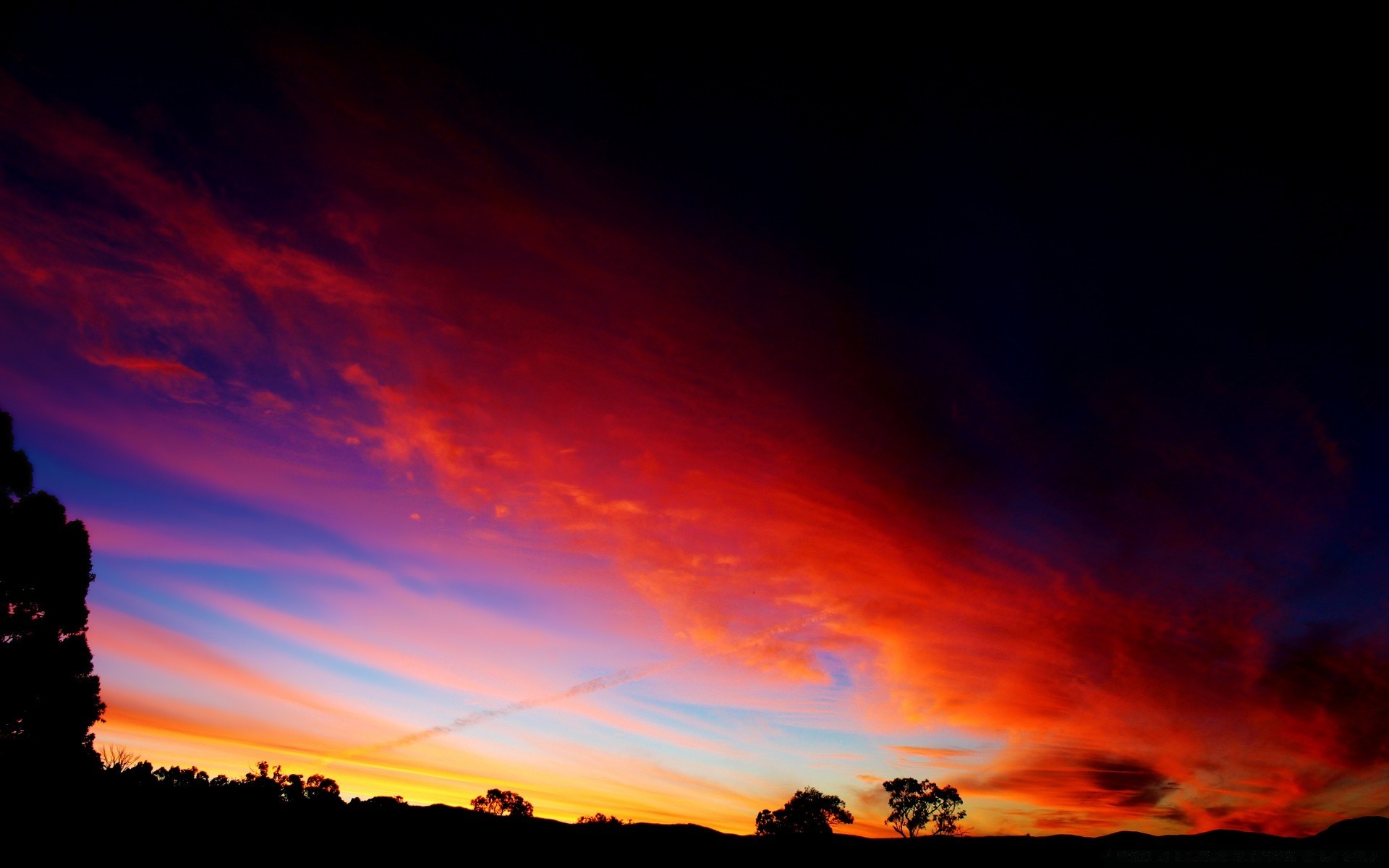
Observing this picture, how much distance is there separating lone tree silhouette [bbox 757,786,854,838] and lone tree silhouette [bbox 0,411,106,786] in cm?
5747

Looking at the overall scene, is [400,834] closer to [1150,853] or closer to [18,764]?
[18,764]

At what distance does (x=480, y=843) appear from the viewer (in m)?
17.5

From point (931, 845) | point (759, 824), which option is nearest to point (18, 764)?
point (931, 845)

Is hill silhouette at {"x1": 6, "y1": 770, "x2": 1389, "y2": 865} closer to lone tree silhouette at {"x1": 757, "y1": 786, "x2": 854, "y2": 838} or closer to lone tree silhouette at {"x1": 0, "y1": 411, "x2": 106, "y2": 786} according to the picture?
lone tree silhouette at {"x1": 0, "y1": 411, "x2": 106, "y2": 786}

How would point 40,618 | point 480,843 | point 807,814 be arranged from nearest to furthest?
point 480,843
point 40,618
point 807,814

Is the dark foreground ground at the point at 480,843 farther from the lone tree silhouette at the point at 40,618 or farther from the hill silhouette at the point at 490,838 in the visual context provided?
the lone tree silhouette at the point at 40,618

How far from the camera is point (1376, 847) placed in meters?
22.5

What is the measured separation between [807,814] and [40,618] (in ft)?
205

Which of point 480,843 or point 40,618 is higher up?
point 40,618

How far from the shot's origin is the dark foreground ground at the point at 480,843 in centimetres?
1234

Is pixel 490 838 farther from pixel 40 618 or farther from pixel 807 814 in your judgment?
pixel 807 814

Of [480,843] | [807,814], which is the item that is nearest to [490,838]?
[480,843]

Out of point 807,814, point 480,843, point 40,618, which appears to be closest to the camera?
point 480,843

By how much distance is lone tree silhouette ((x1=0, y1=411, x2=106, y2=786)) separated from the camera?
21.9m
